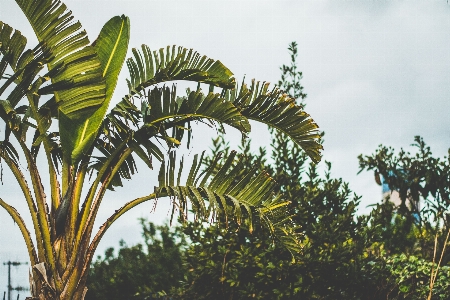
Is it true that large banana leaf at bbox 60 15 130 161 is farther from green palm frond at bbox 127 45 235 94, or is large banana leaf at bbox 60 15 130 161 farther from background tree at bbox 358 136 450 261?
background tree at bbox 358 136 450 261

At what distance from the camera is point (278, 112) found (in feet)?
22.1

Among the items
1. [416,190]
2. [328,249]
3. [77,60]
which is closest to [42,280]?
[77,60]

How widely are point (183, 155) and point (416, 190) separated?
21.4 feet

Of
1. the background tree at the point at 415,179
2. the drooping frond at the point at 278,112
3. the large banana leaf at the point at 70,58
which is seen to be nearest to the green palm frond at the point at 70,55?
the large banana leaf at the point at 70,58

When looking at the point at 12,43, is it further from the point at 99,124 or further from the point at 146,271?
the point at 146,271

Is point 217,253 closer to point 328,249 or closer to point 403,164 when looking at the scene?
point 328,249

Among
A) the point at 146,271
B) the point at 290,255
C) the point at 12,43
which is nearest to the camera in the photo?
the point at 12,43

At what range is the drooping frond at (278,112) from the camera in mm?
6684

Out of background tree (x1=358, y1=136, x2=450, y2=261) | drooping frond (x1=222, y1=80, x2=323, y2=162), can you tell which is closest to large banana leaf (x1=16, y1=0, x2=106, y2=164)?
drooping frond (x1=222, y1=80, x2=323, y2=162)

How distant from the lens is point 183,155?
21.5 feet

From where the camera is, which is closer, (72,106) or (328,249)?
(72,106)

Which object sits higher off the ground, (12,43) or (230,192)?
(12,43)

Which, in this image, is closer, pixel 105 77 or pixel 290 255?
pixel 105 77

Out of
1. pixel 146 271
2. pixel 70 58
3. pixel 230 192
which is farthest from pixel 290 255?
pixel 146 271
